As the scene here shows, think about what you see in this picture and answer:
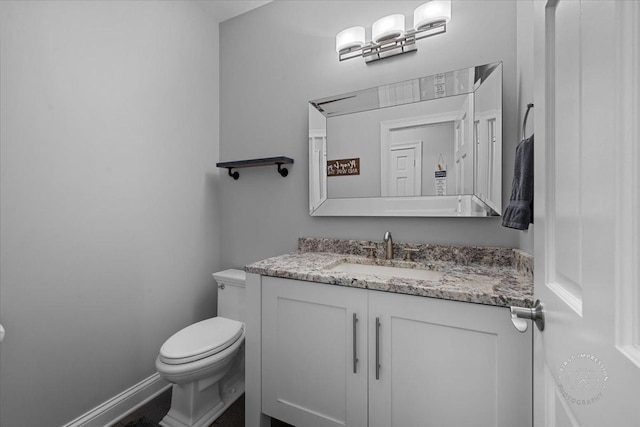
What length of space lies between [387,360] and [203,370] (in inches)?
36.4

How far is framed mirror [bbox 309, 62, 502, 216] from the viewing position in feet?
4.75

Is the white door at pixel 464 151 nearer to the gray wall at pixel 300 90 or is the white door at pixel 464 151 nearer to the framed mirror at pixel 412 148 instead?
the framed mirror at pixel 412 148

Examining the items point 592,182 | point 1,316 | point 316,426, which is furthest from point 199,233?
point 592,182

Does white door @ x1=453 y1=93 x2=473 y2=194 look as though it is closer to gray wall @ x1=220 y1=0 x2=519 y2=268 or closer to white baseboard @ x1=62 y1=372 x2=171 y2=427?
gray wall @ x1=220 y1=0 x2=519 y2=268

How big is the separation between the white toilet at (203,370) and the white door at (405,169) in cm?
116

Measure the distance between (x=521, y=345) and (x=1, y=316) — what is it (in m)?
2.02

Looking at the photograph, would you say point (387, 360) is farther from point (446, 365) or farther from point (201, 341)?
point (201, 341)

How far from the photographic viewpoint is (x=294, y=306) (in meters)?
1.34

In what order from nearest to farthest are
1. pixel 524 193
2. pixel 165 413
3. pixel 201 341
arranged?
1. pixel 524 193
2. pixel 201 341
3. pixel 165 413

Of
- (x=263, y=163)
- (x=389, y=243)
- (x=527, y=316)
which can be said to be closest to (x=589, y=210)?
(x=527, y=316)

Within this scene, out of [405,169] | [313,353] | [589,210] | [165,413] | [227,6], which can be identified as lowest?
[165,413]

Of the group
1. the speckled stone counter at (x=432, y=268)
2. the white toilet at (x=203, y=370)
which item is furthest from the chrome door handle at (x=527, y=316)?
the white toilet at (x=203, y=370)

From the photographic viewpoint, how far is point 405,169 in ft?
5.44

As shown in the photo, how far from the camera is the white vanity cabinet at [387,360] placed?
0.97m
